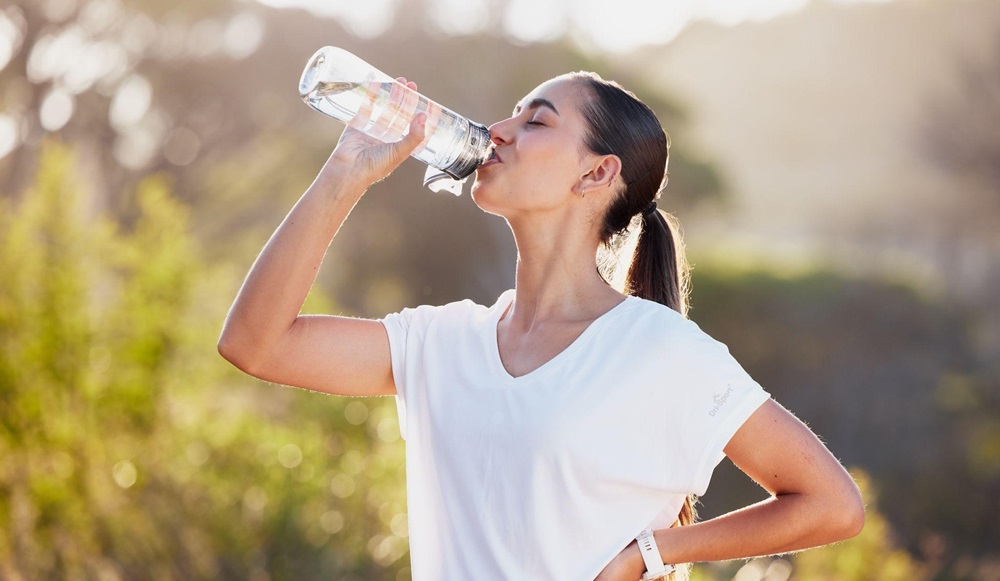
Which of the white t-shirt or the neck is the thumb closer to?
the neck

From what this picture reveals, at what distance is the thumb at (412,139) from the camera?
1424 mm

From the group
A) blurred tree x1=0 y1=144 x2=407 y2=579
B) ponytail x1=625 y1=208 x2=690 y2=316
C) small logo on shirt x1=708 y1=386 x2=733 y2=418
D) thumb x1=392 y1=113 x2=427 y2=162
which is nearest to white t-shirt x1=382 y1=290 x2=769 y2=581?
small logo on shirt x1=708 y1=386 x2=733 y2=418

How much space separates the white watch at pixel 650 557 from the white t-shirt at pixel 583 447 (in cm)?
1

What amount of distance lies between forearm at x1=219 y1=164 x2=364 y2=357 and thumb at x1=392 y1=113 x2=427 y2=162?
0.24 feet

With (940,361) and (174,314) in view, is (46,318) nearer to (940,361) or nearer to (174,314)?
(174,314)

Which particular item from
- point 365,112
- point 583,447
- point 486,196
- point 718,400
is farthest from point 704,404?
point 365,112

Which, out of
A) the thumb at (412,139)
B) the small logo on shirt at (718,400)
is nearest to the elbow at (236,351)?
the thumb at (412,139)

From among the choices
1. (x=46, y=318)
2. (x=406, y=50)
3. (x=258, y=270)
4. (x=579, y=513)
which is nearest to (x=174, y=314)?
(x=46, y=318)

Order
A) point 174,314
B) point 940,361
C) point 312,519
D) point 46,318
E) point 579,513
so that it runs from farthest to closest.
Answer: point 940,361
point 174,314
point 46,318
point 312,519
point 579,513

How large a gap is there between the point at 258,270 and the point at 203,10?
32.1 feet

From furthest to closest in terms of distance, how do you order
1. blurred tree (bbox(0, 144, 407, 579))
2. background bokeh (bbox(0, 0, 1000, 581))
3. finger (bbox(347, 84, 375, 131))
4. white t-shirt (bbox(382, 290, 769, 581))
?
background bokeh (bbox(0, 0, 1000, 581)), blurred tree (bbox(0, 144, 407, 579)), finger (bbox(347, 84, 375, 131)), white t-shirt (bbox(382, 290, 769, 581))

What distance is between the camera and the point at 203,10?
10445mm

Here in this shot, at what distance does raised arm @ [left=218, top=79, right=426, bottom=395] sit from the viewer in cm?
140

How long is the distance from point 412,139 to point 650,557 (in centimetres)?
62
